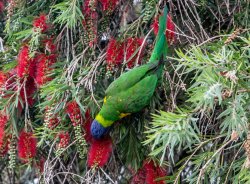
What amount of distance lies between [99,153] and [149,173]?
0.71 feet

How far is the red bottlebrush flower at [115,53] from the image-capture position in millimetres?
2639

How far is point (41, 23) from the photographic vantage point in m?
2.73

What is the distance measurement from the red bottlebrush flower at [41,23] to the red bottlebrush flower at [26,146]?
1.45 feet

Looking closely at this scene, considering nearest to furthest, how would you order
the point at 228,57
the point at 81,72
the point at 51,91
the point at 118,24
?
1. the point at 228,57
2. the point at 51,91
3. the point at 81,72
4. the point at 118,24

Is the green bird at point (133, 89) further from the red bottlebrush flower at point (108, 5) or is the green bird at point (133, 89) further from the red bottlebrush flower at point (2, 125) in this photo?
the red bottlebrush flower at point (2, 125)

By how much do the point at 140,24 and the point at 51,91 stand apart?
0.49 m

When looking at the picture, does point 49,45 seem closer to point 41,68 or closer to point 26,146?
point 41,68

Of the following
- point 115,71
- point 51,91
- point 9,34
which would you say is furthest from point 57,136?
point 9,34

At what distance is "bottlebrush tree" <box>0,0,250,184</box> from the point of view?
2555 millimetres

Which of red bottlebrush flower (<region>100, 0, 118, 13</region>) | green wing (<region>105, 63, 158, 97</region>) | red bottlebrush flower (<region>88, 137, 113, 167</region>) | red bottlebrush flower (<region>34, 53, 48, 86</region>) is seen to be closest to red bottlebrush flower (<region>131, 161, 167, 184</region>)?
red bottlebrush flower (<region>88, 137, 113, 167</region>)

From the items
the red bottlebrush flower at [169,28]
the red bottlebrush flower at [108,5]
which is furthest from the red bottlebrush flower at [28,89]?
the red bottlebrush flower at [169,28]

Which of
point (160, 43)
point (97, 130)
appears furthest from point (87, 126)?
point (160, 43)

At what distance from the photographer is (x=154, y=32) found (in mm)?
2621

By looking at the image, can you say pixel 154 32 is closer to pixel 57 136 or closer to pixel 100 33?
pixel 100 33
